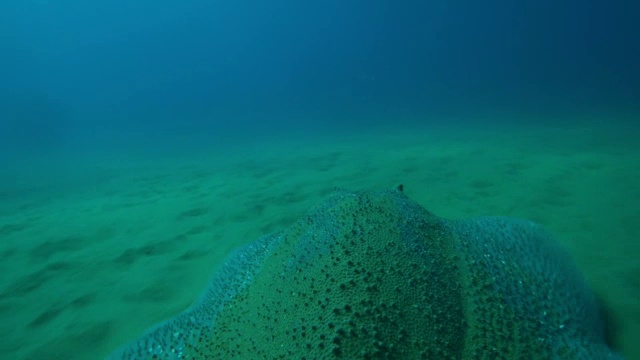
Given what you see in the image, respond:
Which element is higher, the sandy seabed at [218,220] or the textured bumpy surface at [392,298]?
the textured bumpy surface at [392,298]

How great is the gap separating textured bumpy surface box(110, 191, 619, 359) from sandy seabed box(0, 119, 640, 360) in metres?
1.07

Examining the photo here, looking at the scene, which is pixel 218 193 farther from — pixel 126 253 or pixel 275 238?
pixel 275 238

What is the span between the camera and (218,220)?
589 centimetres

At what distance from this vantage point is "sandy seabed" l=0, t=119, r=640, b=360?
326 cm

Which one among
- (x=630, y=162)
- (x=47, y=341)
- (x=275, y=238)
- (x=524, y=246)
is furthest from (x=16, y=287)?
(x=630, y=162)

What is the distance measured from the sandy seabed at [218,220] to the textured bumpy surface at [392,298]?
42.1 inches

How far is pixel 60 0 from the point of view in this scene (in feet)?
352

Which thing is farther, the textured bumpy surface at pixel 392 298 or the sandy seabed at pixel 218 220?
the sandy seabed at pixel 218 220

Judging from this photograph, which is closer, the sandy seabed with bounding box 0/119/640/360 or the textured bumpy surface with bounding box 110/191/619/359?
the textured bumpy surface with bounding box 110/191/619/359

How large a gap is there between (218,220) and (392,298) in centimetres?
484

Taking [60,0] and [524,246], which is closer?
[524,246]

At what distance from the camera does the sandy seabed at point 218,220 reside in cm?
326

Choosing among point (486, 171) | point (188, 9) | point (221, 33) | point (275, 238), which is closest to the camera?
point (275, 238)

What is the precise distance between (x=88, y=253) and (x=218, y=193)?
3154mm
